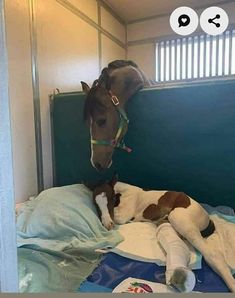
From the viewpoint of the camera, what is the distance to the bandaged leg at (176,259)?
681 millimetres

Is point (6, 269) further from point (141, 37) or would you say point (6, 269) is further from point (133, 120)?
point (141, 37)

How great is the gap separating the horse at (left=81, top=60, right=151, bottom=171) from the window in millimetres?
1012

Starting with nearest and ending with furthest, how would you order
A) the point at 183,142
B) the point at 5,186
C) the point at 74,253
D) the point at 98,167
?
the point at 5,186
the point at 74,253
the point at 183,142
the point at 98,167

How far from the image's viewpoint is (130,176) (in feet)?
4.79

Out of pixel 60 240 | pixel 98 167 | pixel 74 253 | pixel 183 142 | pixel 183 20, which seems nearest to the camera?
pixel 74 253

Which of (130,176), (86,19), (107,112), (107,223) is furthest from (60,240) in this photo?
(86,19)

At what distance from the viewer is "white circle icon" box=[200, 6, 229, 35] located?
6.78 ft

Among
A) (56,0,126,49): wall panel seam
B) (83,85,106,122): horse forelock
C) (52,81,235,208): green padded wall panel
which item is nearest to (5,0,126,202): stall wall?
(56,0,126,49): wall panel seam

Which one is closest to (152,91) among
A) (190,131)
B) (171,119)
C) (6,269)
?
(171,119)

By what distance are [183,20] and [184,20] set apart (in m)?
0.02

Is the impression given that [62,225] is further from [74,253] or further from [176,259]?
[176,259]

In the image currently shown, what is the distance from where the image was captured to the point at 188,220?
3.14 feet

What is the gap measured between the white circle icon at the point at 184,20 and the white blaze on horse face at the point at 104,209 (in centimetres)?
169

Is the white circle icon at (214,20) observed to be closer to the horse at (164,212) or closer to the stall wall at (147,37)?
the stall wall at (147,37)
